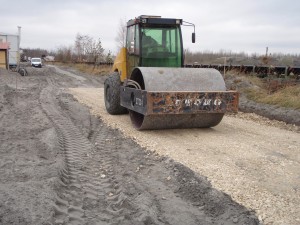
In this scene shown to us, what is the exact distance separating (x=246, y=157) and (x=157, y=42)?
4289mm

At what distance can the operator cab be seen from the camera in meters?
9.63

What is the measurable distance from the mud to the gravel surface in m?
0.22

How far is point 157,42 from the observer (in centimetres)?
976

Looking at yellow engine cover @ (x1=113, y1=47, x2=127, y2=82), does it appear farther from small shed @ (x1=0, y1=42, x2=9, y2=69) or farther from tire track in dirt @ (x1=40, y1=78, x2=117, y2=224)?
small shed @ (x1=0, y1=42, x2=9, y2=69)

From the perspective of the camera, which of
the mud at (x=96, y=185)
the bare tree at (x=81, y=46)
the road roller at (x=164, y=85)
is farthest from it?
the bare tree at (x=81, y=46)

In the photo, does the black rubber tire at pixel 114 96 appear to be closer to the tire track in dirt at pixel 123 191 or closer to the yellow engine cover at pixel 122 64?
the yellow engine cover at pixel 122 64

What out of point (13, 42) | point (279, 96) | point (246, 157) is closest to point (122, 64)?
point (246, 157)

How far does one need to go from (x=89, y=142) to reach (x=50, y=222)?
378 centimetres

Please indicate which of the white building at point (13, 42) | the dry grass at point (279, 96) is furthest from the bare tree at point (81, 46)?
the dry grass at point (279, 96)

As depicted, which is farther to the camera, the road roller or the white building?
the white building

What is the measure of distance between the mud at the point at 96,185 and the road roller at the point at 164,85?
2.91ft

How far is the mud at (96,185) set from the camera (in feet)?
14.3

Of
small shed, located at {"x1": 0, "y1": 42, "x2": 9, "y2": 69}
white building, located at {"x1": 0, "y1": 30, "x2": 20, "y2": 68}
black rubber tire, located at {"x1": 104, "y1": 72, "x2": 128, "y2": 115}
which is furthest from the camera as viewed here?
white building, located at {"x1": 0, "y1": 30, "x2": 20, "y2": 68}

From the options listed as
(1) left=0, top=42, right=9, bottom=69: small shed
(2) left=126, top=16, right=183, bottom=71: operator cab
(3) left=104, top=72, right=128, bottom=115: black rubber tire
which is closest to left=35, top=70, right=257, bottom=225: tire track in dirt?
(2) left=126, top=16, right=183, bottom=71: operator cab
